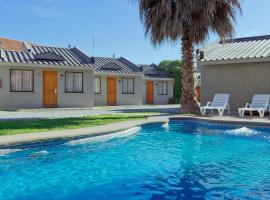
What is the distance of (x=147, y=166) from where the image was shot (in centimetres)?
785

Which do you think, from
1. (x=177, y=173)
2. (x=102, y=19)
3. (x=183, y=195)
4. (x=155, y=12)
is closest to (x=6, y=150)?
(x=177, y=173)

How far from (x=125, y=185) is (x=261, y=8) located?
1448cm

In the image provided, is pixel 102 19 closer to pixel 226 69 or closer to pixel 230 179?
pixel 226 69

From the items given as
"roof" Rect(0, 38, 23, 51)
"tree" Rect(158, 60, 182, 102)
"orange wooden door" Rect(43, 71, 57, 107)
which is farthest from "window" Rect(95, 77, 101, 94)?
"roof" Rect(0, 38, 23, 51)

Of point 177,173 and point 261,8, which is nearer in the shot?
point 177,173

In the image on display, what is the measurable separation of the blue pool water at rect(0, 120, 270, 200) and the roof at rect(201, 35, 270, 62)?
8649 mm

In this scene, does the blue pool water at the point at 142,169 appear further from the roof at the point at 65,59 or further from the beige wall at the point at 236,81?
the roof at the point at 65,59

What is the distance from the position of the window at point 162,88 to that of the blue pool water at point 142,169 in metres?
25.3

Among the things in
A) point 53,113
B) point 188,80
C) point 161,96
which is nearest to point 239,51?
point 188,80

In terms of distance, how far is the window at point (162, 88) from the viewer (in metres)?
37.2

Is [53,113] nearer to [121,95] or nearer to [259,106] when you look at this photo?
[259,106]

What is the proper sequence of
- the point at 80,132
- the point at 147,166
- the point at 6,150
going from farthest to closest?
the point at 80,132 < the point at 6,150 < the point at 147,166

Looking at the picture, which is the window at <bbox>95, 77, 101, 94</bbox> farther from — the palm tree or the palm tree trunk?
the palm tree trunk

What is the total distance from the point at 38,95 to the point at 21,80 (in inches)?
57.6
